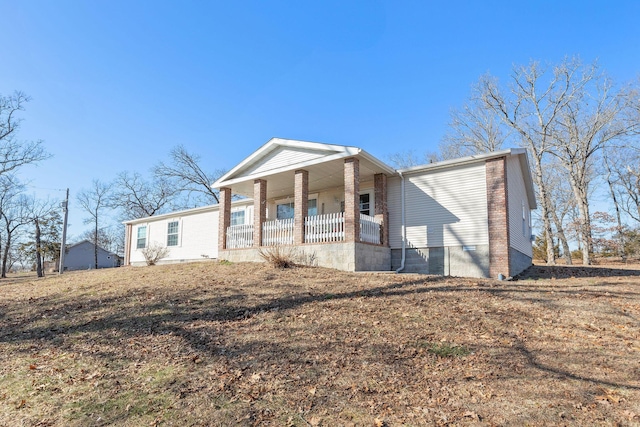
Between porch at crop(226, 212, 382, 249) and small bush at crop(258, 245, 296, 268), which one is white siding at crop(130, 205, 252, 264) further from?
small bush at crop(258, 245, 296, 268)

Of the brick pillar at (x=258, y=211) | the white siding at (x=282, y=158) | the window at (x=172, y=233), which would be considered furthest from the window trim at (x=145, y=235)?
the brick pillar at (x=258, y=211)

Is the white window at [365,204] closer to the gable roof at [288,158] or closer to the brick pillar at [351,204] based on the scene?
the gable roof at [288,158]

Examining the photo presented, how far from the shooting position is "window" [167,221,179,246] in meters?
20.9

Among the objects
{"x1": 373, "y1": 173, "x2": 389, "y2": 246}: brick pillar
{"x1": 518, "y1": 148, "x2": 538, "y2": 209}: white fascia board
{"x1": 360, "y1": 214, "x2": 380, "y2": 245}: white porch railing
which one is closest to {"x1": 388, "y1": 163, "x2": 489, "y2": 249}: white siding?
{"x1": 373, "y1": 173, "x2": 389, "y2": 246}: brick pillar

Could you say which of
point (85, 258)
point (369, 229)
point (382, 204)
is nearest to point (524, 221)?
point (382, 204)

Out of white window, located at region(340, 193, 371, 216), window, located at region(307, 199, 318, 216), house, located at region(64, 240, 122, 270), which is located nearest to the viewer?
white window, located at region(340, 193, 371, 216)

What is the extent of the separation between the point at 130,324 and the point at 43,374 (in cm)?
158

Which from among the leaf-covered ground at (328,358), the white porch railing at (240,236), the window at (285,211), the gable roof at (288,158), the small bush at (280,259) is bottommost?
the leaf-covered ground at (328,358)

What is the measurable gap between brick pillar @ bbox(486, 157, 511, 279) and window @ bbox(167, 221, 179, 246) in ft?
54.3

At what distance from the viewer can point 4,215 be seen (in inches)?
1208

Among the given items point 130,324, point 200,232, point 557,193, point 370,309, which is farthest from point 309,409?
point 557,193

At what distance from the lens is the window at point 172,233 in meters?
20.9

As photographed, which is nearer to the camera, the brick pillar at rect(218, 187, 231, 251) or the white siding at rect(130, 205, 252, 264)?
the brick pillar at rect(218, 187, 231, 251)

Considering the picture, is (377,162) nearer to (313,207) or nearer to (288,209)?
(313,207)
